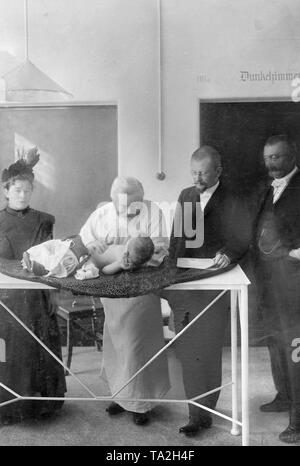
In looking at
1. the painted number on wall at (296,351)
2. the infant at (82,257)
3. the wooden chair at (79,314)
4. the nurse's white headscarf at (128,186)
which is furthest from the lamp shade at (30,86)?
the painted number on wall at (296,351)

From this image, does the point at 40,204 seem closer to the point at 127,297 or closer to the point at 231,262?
the point at 127,297

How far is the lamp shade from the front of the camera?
2.19 meters

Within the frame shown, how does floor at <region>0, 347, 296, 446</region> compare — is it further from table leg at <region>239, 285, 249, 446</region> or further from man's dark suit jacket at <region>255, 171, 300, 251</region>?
man's dark suit jacket at <region>255, 171, 300, 251</region>

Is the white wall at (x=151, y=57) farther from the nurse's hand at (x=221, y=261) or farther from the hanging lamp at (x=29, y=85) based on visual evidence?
the nurse's hand at (x=221, y=261)

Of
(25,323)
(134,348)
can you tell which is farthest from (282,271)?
(25,323)

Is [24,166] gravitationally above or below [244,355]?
above

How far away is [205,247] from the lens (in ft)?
7.40

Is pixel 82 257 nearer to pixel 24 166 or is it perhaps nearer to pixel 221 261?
pixel 24 166

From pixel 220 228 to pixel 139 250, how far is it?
13.1 inches

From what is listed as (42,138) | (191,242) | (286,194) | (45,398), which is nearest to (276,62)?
(286,194)

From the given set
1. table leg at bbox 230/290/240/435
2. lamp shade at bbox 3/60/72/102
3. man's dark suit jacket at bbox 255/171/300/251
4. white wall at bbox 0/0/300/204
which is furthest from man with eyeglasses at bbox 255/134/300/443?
lamp shade at bbox 3/60/72/102

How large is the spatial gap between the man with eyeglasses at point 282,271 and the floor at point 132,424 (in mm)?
50
